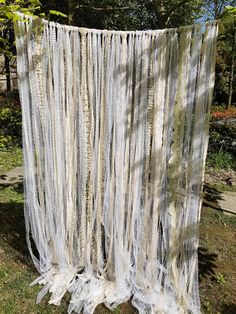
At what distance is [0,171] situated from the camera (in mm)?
6418

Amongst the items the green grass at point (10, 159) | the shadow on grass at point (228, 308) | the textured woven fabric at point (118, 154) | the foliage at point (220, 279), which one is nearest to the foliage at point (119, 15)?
the green grass at point (10, 159)

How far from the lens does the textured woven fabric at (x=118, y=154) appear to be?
7.58 ft

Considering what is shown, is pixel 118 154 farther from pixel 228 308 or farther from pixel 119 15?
pixel 119 15

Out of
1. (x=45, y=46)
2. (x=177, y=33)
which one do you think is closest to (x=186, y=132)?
(x=177, y=33)

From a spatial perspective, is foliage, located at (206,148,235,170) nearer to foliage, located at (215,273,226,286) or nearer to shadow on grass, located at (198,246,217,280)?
shadow on grass, located at (198,246,217,280)

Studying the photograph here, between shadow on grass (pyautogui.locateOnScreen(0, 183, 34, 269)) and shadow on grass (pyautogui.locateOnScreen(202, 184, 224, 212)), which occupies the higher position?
shadow on grass (pyautogui.locateOnScreen(0, 183, 34, 269))

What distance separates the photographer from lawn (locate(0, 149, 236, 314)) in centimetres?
276

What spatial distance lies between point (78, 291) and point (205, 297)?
1106mm

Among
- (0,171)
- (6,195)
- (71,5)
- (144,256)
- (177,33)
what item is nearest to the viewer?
(177,33)

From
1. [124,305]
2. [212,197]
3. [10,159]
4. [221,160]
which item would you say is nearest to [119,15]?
[10,159]

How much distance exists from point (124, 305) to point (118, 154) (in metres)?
1.26

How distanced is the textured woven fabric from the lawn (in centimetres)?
17

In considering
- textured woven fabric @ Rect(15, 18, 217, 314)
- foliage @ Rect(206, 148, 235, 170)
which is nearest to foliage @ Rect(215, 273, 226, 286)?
textured woven fabric @ Rect(15, 18, 217, 314)

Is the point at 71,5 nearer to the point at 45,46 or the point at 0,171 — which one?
the point at 0,171
